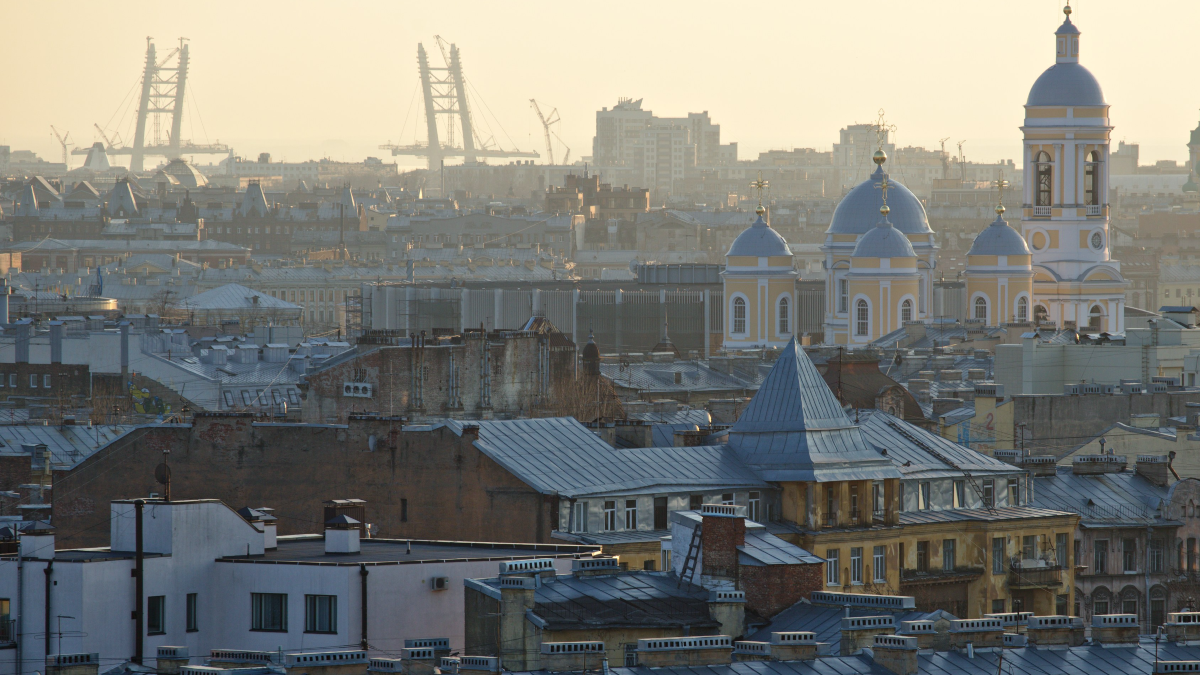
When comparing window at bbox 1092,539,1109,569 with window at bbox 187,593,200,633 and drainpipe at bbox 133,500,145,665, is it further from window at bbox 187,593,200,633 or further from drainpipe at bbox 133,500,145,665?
drainpipe at bbox 133,500,145,665

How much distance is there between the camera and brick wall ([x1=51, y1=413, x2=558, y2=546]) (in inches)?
1297

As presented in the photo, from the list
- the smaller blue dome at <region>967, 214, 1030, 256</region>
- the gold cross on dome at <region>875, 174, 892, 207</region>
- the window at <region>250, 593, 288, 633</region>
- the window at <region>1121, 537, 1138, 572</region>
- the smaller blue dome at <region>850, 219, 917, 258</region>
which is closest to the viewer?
the window at <region>250, 593, 288, 633</region>

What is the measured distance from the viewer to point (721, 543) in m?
27.6

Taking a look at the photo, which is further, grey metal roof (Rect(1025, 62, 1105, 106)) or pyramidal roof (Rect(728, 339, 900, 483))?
grey metal roof (Rect(1025, 62, 1105, 106))

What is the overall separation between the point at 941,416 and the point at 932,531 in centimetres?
1528

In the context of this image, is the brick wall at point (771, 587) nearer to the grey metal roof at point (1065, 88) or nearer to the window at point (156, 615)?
the window at point (156, 615)

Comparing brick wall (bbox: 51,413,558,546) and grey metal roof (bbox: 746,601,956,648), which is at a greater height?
brick wall (bbox: 51,413,558,546)

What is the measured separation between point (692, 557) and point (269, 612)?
163 inches

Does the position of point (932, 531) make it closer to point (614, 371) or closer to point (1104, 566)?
point (1104, 566)

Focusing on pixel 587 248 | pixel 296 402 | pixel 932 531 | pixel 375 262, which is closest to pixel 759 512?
pixel 932 531

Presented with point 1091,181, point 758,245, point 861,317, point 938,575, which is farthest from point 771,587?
point 1091,181

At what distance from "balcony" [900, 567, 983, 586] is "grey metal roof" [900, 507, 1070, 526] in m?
0.59

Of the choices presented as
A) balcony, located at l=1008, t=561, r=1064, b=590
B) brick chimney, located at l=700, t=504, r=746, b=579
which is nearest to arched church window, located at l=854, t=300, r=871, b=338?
balcony, located at l=1008, t=561, r=1064, b=590

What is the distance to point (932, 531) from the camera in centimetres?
3453
